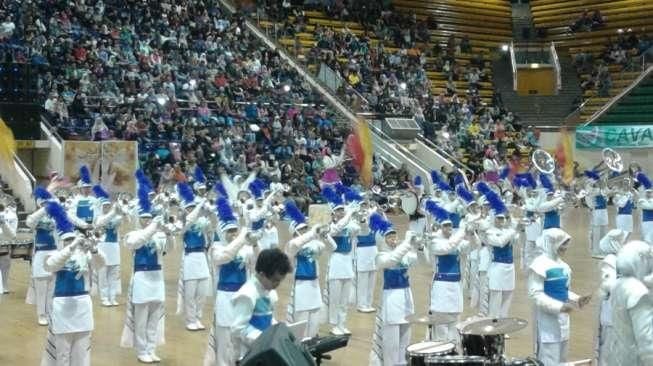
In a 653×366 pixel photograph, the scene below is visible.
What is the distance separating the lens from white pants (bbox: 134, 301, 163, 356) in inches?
371

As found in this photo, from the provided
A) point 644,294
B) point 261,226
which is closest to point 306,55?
point 261,226

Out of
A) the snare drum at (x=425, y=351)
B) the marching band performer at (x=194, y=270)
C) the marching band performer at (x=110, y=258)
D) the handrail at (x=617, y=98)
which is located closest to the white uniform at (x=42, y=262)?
the marching band performer at (x=110, y=258)

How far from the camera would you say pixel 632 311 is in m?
5.30

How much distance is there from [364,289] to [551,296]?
5210 millimetres

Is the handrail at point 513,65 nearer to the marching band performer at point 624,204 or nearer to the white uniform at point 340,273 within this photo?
the marching band performer at point 624,204

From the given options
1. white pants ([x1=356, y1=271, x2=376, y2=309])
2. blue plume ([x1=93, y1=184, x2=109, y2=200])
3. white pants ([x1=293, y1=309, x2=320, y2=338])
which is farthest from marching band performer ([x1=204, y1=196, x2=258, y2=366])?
blue plume ([x1=93, y1=184, x2=109, y2=200])

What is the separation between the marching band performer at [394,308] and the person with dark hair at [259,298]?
279cm

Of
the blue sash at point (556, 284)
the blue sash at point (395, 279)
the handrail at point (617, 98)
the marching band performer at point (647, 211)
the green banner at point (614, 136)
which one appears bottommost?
the blue sash at point (395, 279)

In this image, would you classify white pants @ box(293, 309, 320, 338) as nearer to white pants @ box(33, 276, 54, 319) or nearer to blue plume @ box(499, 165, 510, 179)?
white pants @ box(33, 276, 54, 319)

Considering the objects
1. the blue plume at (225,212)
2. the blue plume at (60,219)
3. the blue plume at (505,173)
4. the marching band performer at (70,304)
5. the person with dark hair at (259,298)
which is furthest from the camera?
the blue plume at (505,173)

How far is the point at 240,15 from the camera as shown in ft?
97.4

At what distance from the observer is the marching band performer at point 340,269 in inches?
430

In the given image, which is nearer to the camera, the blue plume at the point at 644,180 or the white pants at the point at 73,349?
the white pants at the point at 73,349

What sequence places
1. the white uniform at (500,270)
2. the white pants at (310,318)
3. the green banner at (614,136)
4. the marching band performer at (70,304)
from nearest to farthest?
the marching band performer at (70,304), the white pants at (310,318), the white uniform at (500,270), the green banner at (614,136)
